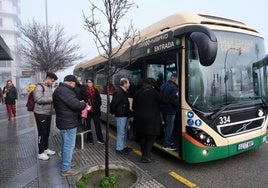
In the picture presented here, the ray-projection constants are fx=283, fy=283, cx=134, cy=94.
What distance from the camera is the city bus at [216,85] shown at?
5219mm

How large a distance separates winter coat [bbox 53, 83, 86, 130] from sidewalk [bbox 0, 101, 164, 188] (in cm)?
95

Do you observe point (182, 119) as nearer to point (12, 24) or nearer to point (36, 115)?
point (36, 115)

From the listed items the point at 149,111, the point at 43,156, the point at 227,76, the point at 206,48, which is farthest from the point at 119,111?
the point at 206,48

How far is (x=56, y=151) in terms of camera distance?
7.12 m

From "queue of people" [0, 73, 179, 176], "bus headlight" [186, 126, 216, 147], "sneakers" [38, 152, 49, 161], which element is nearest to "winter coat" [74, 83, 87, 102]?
"queue of people" [0, 73, 179, 176]

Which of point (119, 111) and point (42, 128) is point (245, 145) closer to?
point (119, 111)

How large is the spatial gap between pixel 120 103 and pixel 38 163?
2209 mm

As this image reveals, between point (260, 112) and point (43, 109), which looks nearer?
point (260, 112)

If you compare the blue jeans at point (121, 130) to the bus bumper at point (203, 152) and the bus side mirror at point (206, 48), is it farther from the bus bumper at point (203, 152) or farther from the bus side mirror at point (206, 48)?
the bus side mirror at point (206, 48)

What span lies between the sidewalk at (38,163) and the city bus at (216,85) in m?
1.25

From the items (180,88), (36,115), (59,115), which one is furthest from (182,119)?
(36,115)

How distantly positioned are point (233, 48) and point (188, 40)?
3.10 feet

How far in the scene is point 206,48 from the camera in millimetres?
4578

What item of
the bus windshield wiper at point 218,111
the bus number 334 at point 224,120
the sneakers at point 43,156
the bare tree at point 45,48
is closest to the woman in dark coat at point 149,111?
the bus windshield wiper at point 218,111
